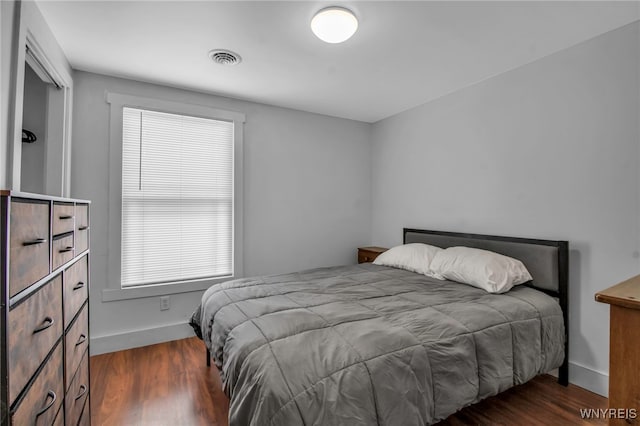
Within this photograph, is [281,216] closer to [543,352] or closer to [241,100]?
[241,100]

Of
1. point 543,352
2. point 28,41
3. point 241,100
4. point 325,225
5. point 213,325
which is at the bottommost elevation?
point 543,352

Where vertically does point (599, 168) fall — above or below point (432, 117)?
below

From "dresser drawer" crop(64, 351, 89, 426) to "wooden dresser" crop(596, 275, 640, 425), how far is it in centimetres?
215

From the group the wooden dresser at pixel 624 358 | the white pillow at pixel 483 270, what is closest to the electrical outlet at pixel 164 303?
the white pillow at pixel 483 270

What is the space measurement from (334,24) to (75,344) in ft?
7.25

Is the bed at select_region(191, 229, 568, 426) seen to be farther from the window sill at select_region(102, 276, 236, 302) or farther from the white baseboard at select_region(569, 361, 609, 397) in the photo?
the window sill at select_region(102, 276, 236, 302)

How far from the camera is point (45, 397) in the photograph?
1063 millimetres

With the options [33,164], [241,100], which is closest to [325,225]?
[241,100]

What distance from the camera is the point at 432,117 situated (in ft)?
11.3

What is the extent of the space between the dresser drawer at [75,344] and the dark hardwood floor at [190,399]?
1.99 ft

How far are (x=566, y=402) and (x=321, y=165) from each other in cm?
309

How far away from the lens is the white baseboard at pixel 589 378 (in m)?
2.14

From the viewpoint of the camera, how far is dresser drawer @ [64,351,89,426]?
1.34 meters

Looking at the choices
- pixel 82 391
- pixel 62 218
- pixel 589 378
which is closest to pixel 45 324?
pixel 62 218
